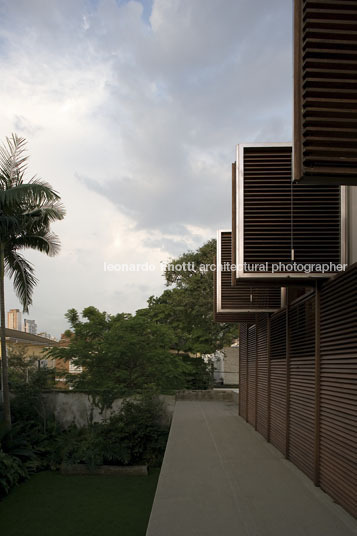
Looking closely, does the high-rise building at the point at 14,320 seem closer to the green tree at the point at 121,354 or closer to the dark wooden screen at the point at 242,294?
the green tree at the point at 121,354

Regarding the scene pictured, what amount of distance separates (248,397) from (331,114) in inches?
443

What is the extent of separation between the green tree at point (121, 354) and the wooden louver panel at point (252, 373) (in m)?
4.74

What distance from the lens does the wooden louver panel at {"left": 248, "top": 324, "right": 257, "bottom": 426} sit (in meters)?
12.9

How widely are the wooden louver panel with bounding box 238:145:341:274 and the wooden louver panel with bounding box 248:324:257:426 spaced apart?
6.44 metres

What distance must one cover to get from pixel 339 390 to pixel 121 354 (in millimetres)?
13427

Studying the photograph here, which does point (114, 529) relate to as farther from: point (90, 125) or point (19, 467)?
point (90, 125)

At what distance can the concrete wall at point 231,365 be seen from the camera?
95.7 ft

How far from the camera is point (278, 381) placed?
9672 mm

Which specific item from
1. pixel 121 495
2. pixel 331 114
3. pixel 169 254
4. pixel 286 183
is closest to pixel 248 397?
pixel 121 495

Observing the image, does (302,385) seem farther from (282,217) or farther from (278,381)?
(282,217)

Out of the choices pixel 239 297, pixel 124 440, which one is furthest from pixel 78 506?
pixel 239 297

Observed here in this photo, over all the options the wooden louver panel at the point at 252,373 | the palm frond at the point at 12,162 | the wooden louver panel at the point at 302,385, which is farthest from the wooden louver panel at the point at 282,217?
the palm frond at the point at 12,162

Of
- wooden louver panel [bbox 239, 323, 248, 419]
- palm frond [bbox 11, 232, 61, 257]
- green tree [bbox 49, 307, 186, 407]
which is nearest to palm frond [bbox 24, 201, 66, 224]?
palm frond [bbox 11, 232, 61, 257]

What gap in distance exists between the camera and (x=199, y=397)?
67.6 ft
